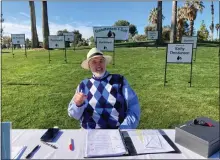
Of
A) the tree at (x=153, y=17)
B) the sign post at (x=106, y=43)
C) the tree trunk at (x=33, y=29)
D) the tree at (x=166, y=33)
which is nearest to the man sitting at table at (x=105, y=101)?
the sign post at (x=106, y=43)

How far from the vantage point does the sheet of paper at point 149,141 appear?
3.98 ft

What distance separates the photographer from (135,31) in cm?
3638

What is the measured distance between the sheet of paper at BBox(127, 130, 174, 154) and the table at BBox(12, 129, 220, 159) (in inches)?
1.6

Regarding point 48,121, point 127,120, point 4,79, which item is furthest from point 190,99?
point 4,79

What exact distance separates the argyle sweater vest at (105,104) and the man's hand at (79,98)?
0.20 meters

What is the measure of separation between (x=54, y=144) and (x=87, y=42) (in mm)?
20353

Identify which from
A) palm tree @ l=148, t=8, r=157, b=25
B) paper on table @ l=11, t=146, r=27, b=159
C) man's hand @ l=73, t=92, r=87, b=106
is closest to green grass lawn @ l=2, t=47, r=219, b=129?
man's hand @ l=73, t=92, r=87, b=106

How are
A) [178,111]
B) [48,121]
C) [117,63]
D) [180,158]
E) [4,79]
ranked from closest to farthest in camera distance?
[180,158]
[48,121]
[178,111]
[4,79]
[117,63]

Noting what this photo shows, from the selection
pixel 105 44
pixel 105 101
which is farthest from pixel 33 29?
pixel 105 101

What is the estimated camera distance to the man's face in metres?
1.99

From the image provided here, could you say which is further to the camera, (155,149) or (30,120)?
(30,120)

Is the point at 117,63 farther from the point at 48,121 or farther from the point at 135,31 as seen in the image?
the point at 135,31

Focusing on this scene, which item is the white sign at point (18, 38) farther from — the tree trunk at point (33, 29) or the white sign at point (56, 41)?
the tree trunk at point (33, 29)

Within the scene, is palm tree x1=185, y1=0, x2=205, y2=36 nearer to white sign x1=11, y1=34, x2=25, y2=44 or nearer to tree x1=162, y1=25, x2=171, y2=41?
tree x1=162, y1=25, x2=171, y2=41
